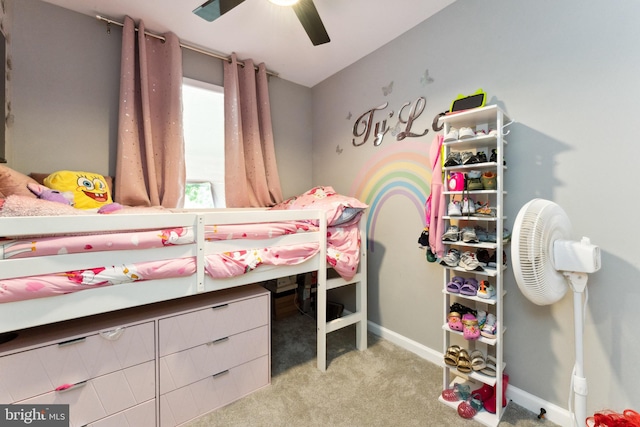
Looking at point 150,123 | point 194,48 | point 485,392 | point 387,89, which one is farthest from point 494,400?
point 194,48

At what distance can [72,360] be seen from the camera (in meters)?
1.18

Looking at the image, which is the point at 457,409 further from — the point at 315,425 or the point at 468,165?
the point at 468,165

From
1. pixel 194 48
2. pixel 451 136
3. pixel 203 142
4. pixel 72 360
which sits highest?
pixel 194 48

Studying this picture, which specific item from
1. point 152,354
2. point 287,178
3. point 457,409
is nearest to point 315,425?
point 457,409

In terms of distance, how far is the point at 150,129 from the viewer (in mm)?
2053

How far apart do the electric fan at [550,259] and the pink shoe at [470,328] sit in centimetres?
42

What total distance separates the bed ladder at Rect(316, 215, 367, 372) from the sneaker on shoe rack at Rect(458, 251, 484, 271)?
728mm

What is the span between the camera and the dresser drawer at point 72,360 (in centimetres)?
108

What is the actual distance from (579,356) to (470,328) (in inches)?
18.1

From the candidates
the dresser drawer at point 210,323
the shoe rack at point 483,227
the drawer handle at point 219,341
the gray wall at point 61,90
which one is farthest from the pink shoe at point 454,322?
the gray wall at point 61,90

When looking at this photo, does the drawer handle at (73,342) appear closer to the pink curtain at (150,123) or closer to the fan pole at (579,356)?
the pink curtain at (150,123)

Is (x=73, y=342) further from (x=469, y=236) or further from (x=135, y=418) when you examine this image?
(x=469, y=236)

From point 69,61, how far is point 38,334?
70.9 inches

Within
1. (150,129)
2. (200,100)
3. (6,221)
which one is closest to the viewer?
(6,221)
